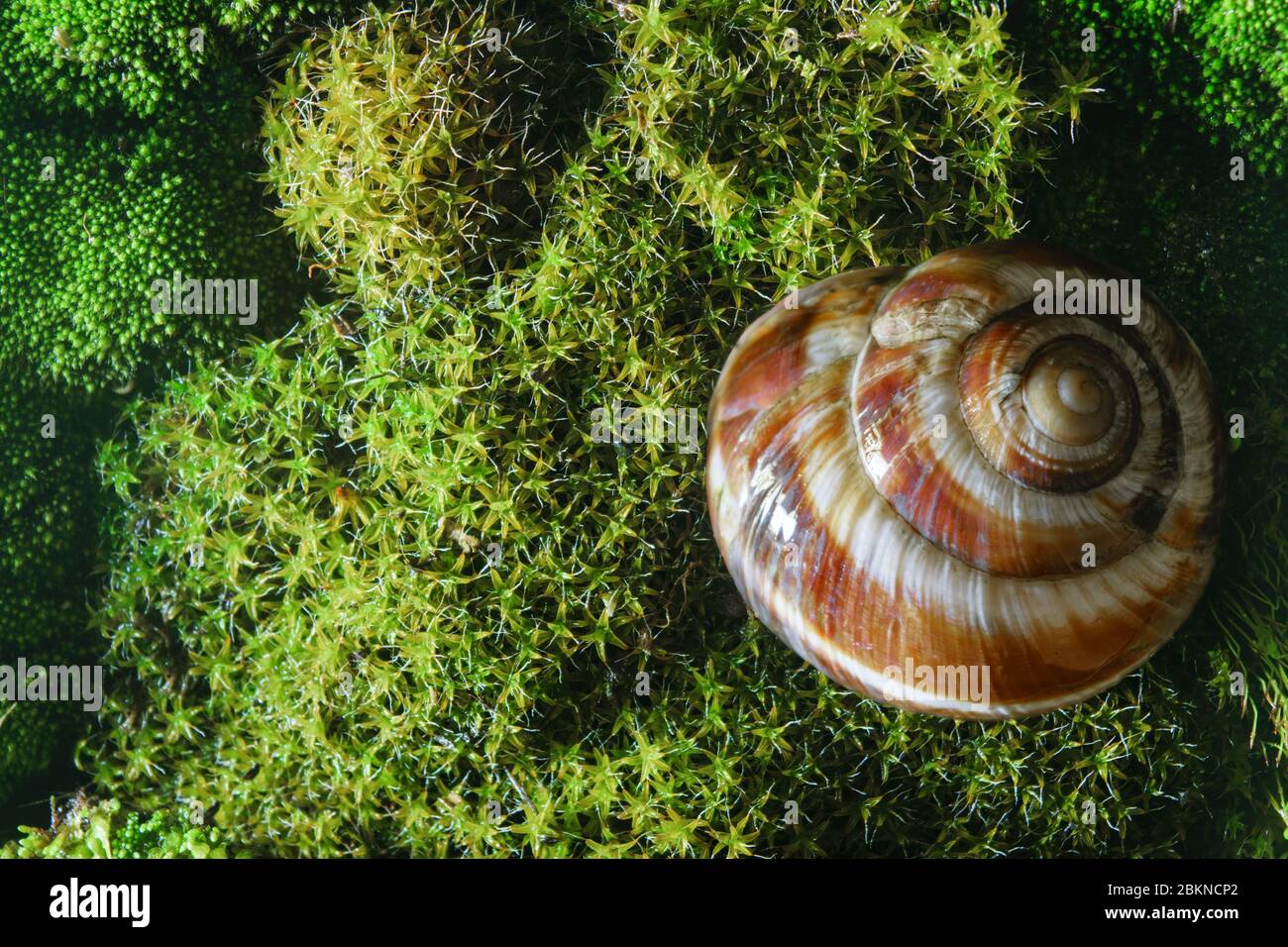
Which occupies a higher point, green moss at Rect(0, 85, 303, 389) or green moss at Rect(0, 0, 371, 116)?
green moss at Rect(0, 0, 371, 116)

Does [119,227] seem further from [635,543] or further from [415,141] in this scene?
[635,543]

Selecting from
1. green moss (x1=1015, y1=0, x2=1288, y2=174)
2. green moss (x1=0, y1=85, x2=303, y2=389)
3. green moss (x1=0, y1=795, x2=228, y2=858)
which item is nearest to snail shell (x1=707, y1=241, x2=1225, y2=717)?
green moss (x1=1015, y1=0, x2=1288, y2=174)

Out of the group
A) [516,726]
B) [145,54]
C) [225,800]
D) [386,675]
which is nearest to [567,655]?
[516,726]

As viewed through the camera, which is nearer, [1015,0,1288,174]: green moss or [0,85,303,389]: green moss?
[1015,0,1288,174]: green moss

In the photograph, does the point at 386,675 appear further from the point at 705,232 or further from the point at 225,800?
the point at 705,232

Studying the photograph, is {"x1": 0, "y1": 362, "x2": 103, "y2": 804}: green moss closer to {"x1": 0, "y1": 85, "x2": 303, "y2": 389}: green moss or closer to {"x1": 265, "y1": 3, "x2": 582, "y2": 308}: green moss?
{"x1": 0, "y1": 85, "x2": 303, "y2": 389}: green moss
